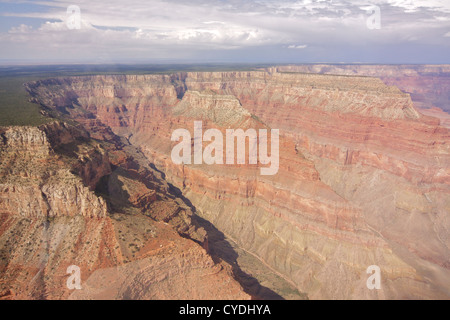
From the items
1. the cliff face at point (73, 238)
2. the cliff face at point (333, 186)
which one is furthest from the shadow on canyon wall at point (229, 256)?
the cliff face at point (73, 238)

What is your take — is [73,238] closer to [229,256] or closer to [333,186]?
[229,256]

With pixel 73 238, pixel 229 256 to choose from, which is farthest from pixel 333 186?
pixel 73 238

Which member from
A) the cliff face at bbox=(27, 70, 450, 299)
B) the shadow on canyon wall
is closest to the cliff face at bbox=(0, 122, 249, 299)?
the shadow on canyon wall

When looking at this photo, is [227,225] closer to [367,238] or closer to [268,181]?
[268,181]

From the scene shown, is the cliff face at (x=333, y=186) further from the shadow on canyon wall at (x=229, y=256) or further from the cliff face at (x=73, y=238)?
the cliff face at (x=73, y=238)

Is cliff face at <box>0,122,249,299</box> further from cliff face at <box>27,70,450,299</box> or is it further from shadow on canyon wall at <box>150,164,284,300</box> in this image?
cliff face at <box>27,70,450,299</box>

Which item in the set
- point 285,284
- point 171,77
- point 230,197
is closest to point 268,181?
point 230,197
